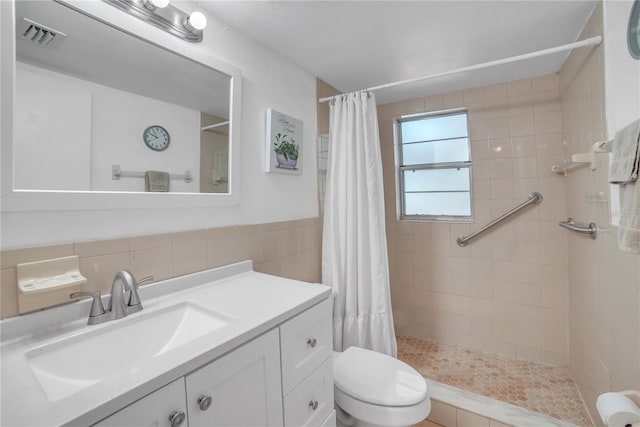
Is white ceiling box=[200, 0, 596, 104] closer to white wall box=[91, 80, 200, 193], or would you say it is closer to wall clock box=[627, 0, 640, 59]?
wall clock box=[627, 0, 640, 59]

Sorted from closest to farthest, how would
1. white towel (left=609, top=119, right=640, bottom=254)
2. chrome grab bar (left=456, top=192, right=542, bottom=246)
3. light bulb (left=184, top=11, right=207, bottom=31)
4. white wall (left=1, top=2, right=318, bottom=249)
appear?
1. white towel (left=609, top=119, right=640, bottom=254)
2. white wall (left=1, top=2, right=318, bottom=249)
3. light bulb (left=184, top=11, right=207, bottom=31)
4. chrome grab bar (left=456, top=192, right=542, bottom=246)

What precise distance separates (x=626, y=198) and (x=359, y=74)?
1626 mm

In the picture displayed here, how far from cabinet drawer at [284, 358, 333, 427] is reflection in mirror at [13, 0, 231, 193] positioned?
2.86 feet

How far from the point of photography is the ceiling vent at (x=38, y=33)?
0.81m

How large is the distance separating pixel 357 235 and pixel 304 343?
0.95 meters

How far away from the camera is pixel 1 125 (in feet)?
2.47

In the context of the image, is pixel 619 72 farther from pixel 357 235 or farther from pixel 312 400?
pixel 312 400

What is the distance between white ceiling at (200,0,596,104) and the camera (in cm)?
131

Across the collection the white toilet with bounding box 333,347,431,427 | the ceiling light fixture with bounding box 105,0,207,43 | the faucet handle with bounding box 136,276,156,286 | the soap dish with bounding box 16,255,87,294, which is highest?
the ceiling light fixture with bounding box 105,0,207,43

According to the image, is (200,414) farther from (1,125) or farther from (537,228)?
(537,228)

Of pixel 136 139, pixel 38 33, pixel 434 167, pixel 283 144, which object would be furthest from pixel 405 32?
pixel 38 33

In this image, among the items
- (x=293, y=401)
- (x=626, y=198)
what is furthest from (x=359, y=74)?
(x=293, y=401)

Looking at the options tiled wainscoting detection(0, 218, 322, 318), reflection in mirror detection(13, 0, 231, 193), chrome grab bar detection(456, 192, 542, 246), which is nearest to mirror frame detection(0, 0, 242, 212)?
reflection in mirror detection(13, 0, 231, 193)

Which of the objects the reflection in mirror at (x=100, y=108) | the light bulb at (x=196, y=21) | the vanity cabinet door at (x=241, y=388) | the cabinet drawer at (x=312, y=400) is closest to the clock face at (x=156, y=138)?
the reflection in mirror at (x=100, y=108)
